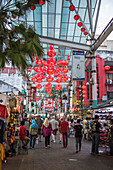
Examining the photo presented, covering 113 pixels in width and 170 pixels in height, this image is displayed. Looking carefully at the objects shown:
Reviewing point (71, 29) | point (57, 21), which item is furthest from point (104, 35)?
point (71, 29)

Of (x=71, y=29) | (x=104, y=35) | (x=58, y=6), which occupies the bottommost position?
(x=104, y=35)

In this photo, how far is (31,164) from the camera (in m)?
7.03

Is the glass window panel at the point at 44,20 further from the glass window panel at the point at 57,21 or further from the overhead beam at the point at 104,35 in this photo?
the overhead beam at the point at 104,35

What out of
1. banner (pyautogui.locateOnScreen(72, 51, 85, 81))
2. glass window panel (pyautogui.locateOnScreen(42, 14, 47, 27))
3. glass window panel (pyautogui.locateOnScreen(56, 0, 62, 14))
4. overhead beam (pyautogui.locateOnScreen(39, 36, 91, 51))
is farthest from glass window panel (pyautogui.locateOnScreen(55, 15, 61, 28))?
banner (pyautogui.locateOnScreen(72, 51, 85, 81))

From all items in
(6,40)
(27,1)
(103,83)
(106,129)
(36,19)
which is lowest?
(106,129)

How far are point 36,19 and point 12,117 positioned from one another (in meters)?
15.0

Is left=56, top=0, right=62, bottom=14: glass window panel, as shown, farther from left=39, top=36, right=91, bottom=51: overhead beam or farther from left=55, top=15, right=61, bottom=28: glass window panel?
left=39, top=36, right=91, bottom=51: overhead beam

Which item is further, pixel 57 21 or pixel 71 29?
pixel 71 29

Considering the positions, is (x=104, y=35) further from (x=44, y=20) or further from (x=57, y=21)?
(x=44, y=20)

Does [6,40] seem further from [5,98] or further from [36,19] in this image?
[36,19]

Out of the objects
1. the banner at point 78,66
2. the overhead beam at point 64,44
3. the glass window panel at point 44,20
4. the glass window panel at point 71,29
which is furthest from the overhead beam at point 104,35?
the glass window panel at point 44,20

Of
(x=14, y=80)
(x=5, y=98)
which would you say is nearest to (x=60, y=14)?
(x=14, y=80)

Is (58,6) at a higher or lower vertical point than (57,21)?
higher

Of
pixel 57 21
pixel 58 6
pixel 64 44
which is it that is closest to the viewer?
pixel 58 6
